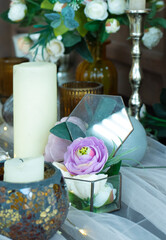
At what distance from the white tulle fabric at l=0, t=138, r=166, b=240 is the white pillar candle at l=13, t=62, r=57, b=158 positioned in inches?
4.9

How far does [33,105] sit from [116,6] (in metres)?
0.30

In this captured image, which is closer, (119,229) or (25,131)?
(119,229)

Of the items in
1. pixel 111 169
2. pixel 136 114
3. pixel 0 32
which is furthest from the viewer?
pixel 0 32

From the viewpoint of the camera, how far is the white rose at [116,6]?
0.74m

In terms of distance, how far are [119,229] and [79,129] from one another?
16 centimetres

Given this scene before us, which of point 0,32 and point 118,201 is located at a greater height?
point 0,32

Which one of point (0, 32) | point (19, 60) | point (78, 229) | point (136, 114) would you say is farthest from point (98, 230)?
point (0, 32)

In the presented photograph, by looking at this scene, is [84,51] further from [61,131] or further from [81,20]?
[61,131]

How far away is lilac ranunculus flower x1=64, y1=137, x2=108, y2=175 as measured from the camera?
47 cm

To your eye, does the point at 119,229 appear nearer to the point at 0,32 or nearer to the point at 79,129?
the point at 79,129

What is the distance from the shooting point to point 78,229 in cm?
43

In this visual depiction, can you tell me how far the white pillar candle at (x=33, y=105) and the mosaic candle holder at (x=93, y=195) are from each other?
12 centimetres

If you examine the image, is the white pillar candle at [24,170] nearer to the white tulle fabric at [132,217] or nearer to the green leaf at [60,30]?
the white tulle fabric at [132,217]

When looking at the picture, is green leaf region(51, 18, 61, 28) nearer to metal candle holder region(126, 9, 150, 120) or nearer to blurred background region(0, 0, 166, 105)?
metal candle holder region(126, 9, 150, 120)
